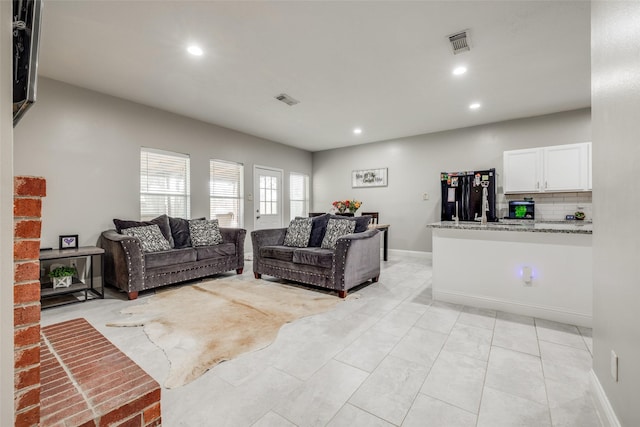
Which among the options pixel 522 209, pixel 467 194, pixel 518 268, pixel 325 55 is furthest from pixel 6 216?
pixel 522 209

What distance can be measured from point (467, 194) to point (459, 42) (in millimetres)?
3183

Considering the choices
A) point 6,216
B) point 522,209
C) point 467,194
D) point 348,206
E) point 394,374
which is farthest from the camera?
point 348,206

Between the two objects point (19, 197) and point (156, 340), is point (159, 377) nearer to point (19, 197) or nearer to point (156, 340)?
point (156, 340)

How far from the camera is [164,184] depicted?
4.69 metres

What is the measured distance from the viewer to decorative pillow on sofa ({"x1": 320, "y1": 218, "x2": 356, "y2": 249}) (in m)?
3.86

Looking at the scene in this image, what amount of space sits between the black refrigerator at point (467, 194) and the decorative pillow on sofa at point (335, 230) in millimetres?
2262

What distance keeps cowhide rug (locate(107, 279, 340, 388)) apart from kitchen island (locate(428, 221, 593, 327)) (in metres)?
1.40

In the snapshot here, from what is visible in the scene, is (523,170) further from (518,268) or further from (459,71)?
(518,268)

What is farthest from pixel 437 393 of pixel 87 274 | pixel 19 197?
pixel 87 274

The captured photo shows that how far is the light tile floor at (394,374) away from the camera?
4.78 feet

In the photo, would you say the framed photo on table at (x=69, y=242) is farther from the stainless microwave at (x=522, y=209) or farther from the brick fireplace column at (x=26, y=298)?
the stainless microwave at (x=522, y=209)


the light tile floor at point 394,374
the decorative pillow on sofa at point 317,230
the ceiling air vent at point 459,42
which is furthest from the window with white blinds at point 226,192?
the ceiling air vent at point 459,42

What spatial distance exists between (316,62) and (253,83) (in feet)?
3.23

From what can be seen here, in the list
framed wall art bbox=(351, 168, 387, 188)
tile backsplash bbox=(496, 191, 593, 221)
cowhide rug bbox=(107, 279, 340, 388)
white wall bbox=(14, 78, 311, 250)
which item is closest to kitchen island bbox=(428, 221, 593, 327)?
cowhide rug bbox=(107, 279, 340, 388)
